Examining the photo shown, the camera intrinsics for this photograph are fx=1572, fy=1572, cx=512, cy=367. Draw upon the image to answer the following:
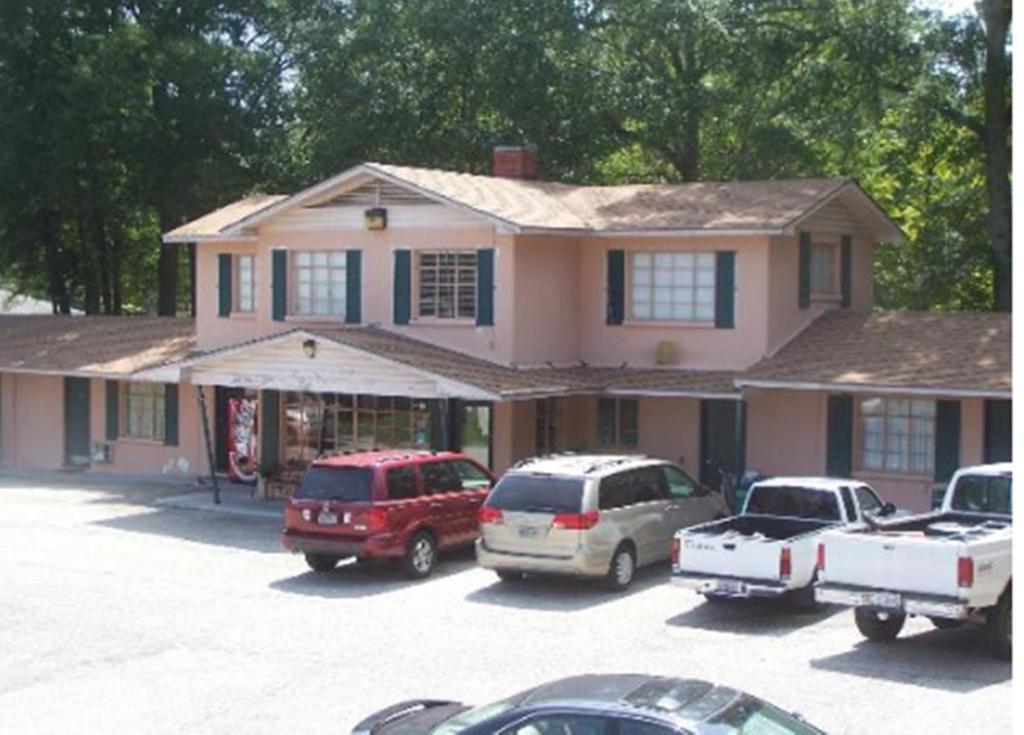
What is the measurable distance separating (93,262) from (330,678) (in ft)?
118

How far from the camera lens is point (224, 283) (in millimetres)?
30844

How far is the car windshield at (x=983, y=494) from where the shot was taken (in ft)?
55.7

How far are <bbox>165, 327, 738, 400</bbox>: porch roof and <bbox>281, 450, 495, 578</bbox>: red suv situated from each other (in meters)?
3.00

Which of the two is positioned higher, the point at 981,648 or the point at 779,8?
the point at 779,8

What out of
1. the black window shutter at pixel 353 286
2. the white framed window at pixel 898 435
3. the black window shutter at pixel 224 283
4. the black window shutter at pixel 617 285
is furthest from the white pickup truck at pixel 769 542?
the black window shutter at pixel 224 283

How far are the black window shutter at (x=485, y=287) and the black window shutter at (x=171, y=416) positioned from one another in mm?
8466

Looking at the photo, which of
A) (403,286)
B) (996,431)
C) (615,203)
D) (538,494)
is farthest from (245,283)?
(996,431)

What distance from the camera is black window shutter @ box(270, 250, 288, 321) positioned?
28.4 meters

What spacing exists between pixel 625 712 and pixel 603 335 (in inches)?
733

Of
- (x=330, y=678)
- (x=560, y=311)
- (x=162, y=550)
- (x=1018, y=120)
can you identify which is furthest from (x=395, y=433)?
(x=1018, y=120)

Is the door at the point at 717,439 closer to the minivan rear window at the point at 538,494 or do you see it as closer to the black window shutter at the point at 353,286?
the black window shutter at the point at 353,286

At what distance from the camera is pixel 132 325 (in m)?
35.9

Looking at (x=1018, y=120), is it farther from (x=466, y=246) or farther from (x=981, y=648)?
(x=466, y=246)

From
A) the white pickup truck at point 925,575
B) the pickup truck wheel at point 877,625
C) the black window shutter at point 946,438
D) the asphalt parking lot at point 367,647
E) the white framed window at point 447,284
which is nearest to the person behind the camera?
the asphalt parking lot at point 367,647
